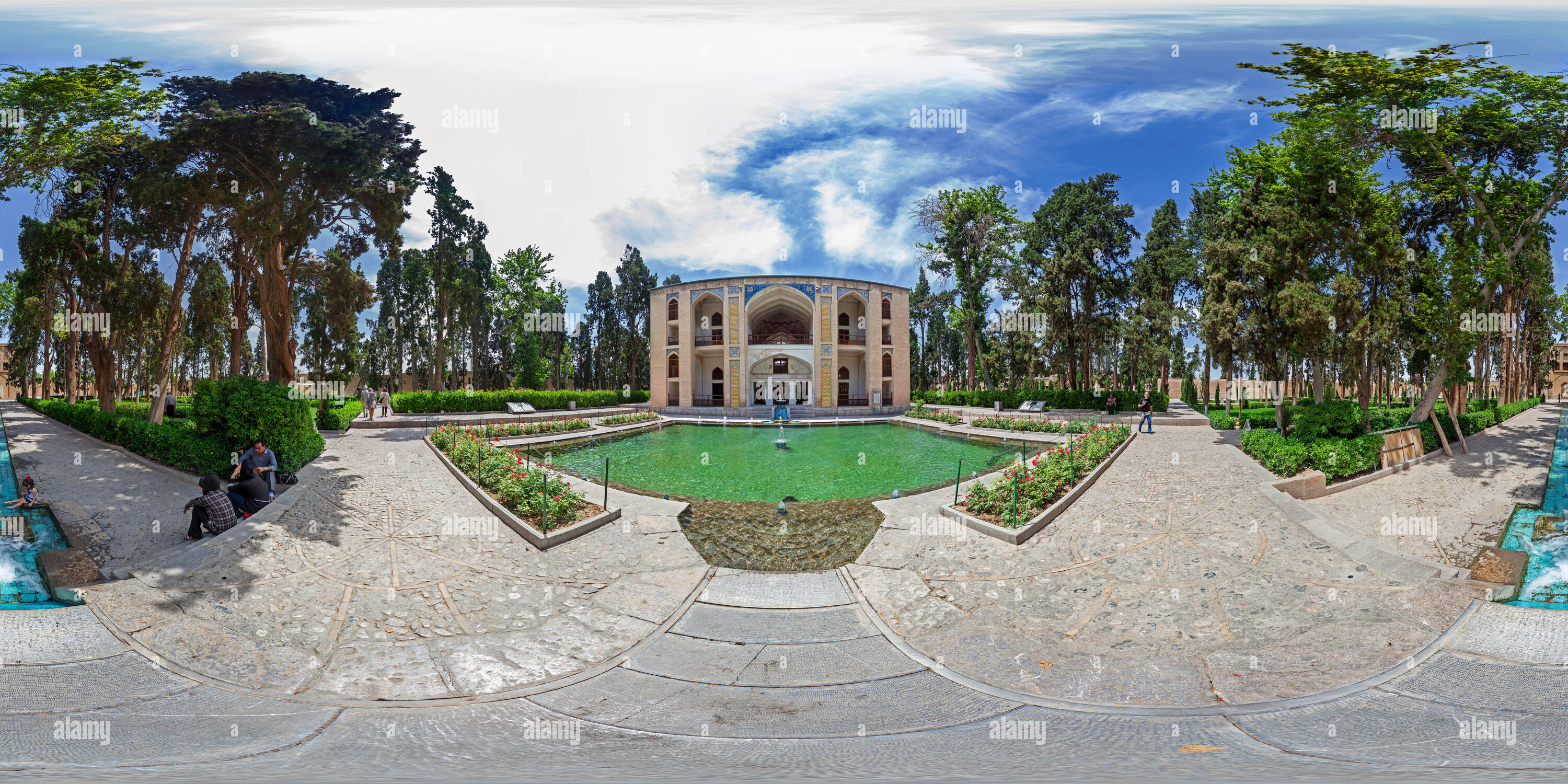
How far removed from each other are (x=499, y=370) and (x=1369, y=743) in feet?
178

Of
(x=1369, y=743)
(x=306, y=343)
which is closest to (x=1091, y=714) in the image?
(x=1369, y=743)

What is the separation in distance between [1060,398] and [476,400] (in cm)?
2608

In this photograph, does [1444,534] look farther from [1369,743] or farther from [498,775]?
[498,775]

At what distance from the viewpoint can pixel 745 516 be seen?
9305 mm

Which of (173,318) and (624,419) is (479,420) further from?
(173,318)

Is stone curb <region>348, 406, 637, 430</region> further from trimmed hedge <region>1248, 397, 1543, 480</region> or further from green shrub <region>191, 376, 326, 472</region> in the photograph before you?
trimmed hedge <region>1248, 397, 1543, 480</region>

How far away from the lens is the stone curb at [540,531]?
7625 millimetres

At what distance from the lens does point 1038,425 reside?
21141mm

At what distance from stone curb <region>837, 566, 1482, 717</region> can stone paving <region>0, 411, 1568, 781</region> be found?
0.02 m

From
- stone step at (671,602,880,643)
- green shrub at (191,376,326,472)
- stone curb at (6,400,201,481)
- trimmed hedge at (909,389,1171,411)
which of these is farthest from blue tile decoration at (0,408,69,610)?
trimmed hedge at (909,389,1171,411)

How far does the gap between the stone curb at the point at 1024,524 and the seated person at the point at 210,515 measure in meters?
8.66

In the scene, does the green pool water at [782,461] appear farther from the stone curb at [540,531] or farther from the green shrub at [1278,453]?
the green shrub at [1278,453]

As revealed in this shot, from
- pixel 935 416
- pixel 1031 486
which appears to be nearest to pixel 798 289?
pixel 935 416

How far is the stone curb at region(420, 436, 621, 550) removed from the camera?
25.0ft
